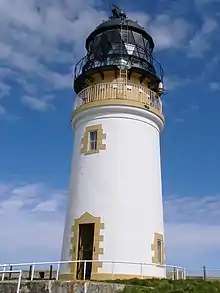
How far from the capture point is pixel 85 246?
636 inches

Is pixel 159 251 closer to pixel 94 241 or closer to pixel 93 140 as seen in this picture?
pixel 94 241

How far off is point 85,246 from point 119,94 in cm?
636

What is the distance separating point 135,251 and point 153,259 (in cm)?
90

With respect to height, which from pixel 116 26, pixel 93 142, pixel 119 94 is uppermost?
pixel 116 26

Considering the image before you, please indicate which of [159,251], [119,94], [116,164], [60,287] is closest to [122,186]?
[116,164]

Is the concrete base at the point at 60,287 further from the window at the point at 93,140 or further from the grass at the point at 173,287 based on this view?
the window at the point at 93,140

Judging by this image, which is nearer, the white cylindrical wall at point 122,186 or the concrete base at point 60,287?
the concrete base at point 60,287

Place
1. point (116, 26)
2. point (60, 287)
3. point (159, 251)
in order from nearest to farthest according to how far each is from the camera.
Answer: point (60, 287) → point (159, 251) → point (116, 26)

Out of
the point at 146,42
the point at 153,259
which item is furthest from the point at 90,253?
the point at 146,42

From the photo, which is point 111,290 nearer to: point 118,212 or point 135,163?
point 118,212

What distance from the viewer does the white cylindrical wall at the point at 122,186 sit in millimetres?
15242

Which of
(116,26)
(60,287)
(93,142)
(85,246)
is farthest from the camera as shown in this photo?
(116,26)

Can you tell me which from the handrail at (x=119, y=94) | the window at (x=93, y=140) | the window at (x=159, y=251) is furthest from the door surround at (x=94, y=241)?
the handrail at (x=119, y=94)

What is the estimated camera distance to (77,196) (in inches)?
647
